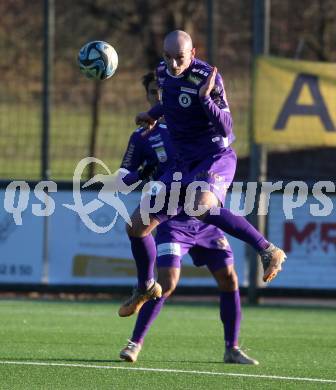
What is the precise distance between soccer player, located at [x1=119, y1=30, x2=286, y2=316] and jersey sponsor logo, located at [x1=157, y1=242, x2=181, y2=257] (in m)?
0.10

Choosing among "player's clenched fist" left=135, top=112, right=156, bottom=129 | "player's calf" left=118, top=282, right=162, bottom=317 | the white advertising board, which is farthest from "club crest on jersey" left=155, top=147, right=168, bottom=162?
the white advertising board

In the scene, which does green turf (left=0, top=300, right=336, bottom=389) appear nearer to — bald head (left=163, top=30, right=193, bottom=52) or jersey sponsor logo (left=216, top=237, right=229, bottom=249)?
jersey sponsor logo (left=216, top=237, right=229, bottom=249)

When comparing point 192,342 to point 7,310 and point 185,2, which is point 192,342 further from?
point 185,2

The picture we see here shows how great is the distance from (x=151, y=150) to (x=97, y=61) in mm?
863

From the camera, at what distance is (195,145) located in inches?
343

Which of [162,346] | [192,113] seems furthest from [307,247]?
[192,113]

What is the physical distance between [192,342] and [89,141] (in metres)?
7.09

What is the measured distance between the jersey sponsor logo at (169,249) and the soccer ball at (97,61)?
1.44 metres

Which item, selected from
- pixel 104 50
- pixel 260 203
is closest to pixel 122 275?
pixel 260 203

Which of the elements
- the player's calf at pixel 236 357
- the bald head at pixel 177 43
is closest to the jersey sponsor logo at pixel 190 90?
the bald head at pixel 177 43

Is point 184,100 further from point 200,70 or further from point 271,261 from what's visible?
point 271,261

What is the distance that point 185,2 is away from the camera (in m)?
19.5

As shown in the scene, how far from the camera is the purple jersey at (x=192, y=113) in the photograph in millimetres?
8453

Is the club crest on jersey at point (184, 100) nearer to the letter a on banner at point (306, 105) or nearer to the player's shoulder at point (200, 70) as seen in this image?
the player's shoulder at point (200, 70)
